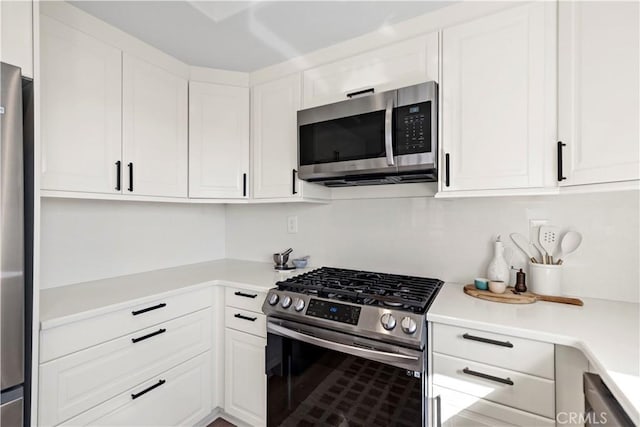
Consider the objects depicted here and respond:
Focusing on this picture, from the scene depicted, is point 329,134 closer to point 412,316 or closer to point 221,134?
point 221,134

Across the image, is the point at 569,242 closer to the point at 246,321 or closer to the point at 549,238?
the point at 549,238

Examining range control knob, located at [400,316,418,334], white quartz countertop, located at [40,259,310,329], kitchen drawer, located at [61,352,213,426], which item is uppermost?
white quartz countertop, located at [40,259,310,329]

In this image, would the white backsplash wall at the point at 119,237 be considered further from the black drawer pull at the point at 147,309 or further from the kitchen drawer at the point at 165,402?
the kitchen drawer at the point at 165,402

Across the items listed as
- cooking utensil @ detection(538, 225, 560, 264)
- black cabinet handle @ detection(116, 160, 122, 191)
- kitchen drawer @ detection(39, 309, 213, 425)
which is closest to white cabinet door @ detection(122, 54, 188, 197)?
black cabinet handle @ detection(116, 160, 122, 191)

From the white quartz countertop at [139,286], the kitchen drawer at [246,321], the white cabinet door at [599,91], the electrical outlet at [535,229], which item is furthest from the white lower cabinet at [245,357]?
the white cabinet door at [599,91]

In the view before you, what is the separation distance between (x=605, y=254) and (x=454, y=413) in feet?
3.39

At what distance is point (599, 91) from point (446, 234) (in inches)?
36.8

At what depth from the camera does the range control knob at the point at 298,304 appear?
1.49 metres

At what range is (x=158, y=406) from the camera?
1613 mm

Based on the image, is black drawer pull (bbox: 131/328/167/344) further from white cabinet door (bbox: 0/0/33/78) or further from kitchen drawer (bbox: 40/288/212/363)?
white cabinet door (bbox: 0/0/33/78)

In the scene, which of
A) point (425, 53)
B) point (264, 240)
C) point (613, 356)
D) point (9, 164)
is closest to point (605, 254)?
point (613, 356)

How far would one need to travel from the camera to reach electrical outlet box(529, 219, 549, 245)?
157 centimetres

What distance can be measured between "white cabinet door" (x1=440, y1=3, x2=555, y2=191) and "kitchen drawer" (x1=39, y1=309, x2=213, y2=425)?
163cm

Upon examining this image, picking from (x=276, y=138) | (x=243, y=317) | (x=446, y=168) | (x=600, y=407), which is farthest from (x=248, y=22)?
(x=600, y=407)
